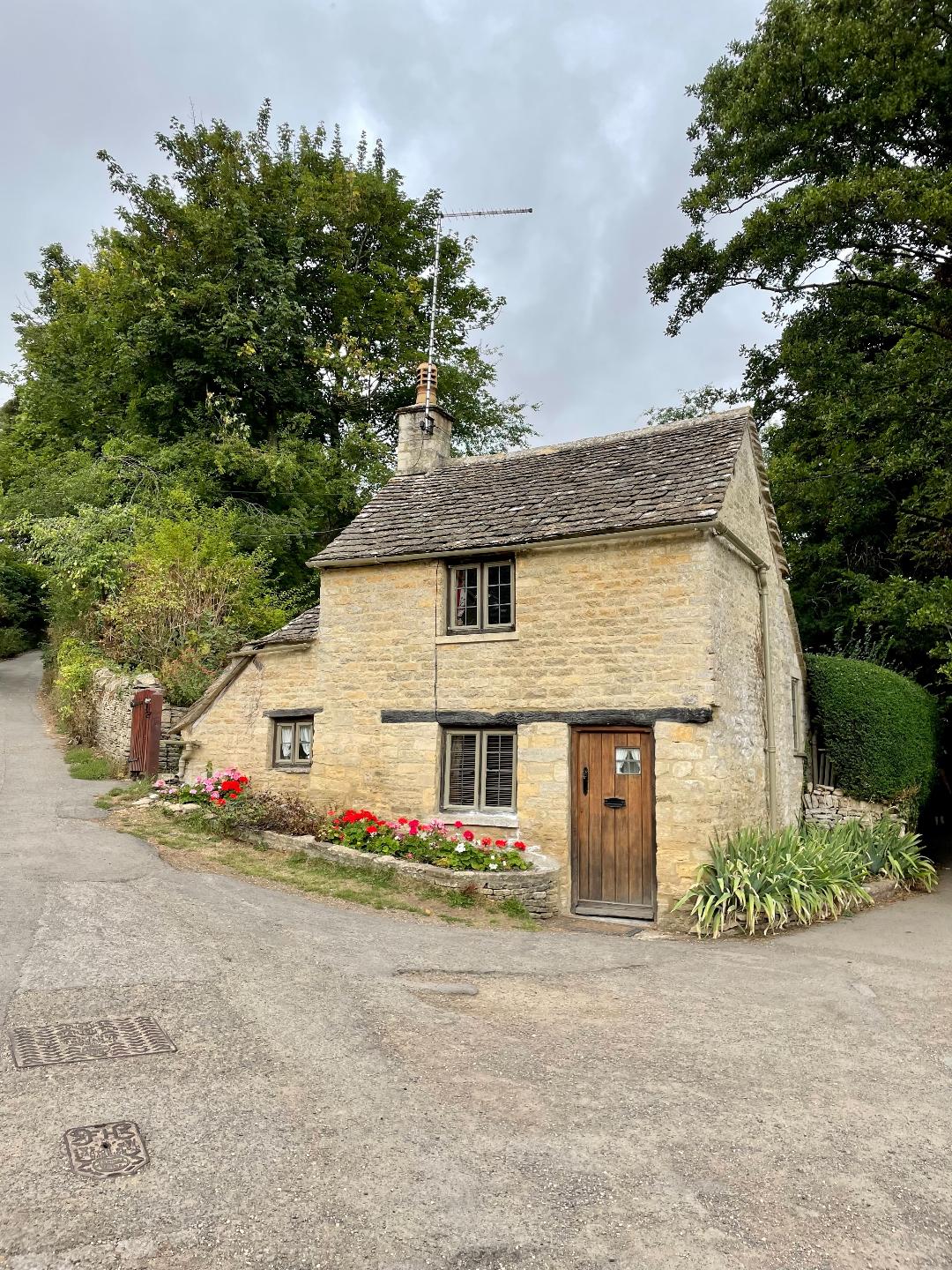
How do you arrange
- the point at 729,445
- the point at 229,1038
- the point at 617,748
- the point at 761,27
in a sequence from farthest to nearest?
the point at 761,27
the point at 729,445
the point at 617,748
the point at 229,1038

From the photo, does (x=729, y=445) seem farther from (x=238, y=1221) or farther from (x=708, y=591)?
(x=238, y=1221)

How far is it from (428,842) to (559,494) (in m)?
5.77

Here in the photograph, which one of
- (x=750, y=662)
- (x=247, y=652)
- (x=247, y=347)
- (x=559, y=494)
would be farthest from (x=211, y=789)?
(x=247, y=347)

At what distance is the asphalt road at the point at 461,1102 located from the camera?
319cm

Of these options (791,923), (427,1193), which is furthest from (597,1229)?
(791,923)

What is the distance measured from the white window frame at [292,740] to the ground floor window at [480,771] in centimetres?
287

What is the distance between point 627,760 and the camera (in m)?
10.8

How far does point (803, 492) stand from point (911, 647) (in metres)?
4.45

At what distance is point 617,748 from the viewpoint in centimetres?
1081

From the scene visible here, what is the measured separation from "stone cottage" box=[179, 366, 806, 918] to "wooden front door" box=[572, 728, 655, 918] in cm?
3

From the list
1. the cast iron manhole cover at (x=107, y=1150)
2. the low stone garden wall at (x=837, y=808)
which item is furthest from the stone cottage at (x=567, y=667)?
the cast iron manhole cover at (x=107, y=1150)

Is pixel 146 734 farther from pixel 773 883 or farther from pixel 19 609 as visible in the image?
pixel 19 609

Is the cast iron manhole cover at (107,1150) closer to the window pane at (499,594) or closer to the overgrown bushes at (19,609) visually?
the window pane at (499,594)

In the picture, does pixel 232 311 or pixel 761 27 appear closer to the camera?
pixel 761 27
